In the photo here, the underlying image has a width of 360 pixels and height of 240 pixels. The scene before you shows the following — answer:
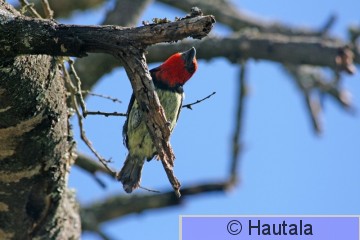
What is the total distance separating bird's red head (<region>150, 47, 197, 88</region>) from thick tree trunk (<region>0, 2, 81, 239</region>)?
1061 millimetres

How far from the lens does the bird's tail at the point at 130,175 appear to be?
4414mm

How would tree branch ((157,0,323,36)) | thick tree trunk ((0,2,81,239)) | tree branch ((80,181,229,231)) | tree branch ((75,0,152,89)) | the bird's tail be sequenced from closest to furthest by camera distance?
thick tree trunk ((0,2,81,239)), the bird's tail, tree branch ((75,0,152,89)), tree branch ((80,181,229,231)), tree branch ((157,0,323,36))

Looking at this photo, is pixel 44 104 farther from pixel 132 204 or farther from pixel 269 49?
pixel 132 204

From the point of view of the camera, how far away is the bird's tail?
4.41 metres

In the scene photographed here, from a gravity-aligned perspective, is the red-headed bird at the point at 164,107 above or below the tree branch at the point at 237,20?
below

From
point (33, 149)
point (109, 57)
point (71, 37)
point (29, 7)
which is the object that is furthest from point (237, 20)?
point (71, 37)

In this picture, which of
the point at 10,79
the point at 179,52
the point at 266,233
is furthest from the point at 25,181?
the point at 179,52

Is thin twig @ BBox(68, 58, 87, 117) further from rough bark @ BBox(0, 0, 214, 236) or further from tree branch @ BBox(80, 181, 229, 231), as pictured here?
tree branch @ BBox(80, 181, 229, 231)

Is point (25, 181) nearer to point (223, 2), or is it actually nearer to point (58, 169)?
point (58, 169)

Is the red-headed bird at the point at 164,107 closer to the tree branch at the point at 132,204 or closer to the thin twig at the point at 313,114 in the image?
the tree branch at the point at 132,204

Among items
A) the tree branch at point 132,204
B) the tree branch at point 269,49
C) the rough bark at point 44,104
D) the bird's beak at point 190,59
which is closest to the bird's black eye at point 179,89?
the bird's beak at point 190,59

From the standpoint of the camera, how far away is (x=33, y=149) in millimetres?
3525

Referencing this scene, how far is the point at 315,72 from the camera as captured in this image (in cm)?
677

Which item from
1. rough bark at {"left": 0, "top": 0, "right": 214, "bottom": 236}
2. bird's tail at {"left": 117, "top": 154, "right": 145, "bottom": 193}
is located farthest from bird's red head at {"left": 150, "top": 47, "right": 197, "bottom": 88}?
rough bark at {"left": 0, "top": 0, "right": 214, "bottom": 236}
